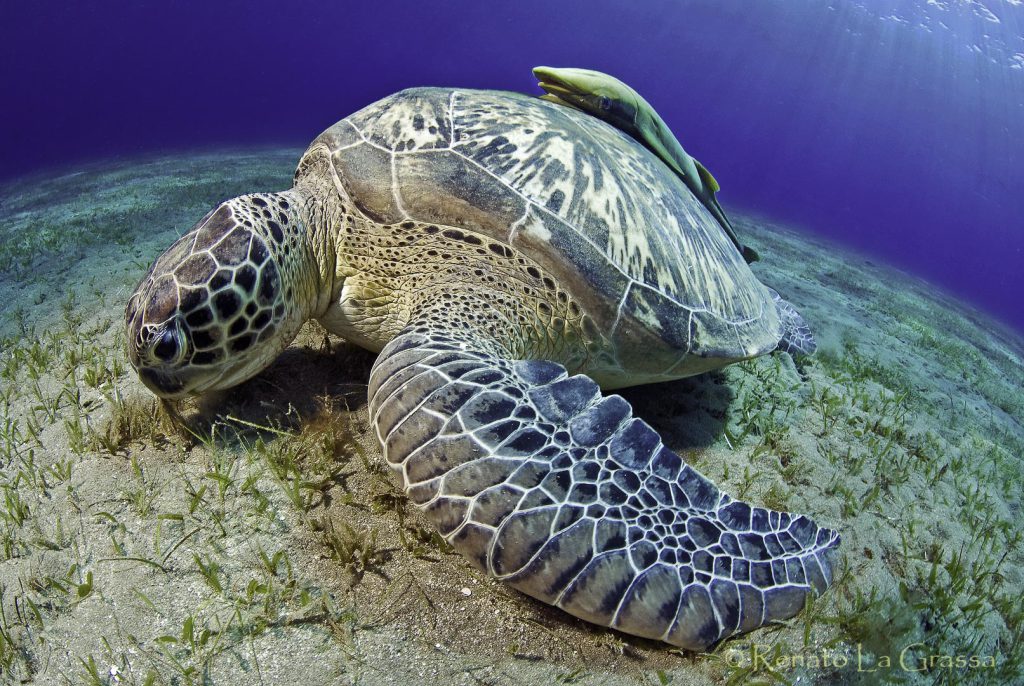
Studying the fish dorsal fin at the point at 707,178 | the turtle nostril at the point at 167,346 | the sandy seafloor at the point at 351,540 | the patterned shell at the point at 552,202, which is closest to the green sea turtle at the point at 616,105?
the fish dorsal fin at the point at 707,178

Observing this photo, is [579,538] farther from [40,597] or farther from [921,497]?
[921,497]

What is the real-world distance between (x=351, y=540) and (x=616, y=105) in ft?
9.77

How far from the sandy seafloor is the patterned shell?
57 cm

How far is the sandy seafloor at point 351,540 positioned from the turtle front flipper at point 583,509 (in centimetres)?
16

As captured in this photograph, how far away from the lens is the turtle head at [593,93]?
3.18m

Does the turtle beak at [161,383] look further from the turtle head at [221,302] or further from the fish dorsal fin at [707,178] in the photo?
the fish dorsal fin at [707,178]

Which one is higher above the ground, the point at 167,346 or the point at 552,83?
the point at 552,83

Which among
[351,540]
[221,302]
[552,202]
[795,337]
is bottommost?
[351,540]

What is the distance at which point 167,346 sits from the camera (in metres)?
1.74

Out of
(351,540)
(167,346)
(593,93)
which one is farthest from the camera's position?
(593,93)

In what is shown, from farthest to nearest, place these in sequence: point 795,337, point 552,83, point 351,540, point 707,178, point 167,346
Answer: point 707,178, point 795,337, point 552,83, point 167,346, point 351,540

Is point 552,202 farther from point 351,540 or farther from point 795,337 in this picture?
point 795,337

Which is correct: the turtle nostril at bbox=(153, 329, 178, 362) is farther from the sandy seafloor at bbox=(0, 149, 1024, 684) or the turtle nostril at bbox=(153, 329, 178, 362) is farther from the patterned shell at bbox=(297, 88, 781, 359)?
the patterned shell at bbox=(297, 88, 781, 359)

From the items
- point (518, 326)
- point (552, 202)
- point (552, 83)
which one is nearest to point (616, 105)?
point (552, 83)
